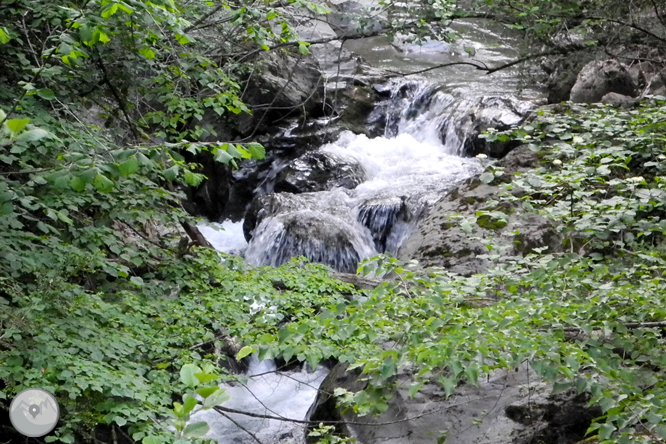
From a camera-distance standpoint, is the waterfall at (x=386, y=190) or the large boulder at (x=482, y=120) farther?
the large boulder at (x=482, y=120)

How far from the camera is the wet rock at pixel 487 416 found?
155 inches

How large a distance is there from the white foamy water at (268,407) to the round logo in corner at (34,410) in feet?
8.66

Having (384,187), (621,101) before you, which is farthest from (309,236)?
(621,101)

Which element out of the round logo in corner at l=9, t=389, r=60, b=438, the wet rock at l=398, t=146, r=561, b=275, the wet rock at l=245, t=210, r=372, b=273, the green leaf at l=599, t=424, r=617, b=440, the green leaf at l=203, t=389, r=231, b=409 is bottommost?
the wet rock at l=245, t=210, r=372, b=273

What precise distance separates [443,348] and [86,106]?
180 inches

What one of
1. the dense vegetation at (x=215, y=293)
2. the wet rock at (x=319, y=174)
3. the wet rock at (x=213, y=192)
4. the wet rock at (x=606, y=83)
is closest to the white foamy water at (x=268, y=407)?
the dense vegetation at (x=215, y=293)

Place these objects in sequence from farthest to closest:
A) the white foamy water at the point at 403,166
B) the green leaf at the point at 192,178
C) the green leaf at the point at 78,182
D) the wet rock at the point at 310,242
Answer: the white foamy water at the point at 403,166 < the wet rock at the point at 310,242 < the green leaf at the point at 192,178 < the green leaf at the point at 78,182

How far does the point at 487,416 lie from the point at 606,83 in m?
8.07

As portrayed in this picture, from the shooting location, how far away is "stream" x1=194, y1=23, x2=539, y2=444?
650 centimetres

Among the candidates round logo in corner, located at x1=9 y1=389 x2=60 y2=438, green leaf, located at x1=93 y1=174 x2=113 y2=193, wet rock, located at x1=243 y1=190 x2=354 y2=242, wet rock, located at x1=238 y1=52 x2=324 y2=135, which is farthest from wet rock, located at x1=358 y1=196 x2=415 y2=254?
green leaf, located at x1=93 y1=174 x2=113 y2=193

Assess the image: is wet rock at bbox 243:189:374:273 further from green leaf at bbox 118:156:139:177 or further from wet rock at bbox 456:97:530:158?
Result: green leaf at bbox 118:156:139:177

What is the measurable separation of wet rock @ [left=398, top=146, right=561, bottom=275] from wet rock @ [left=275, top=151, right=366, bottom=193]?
462 centimetres

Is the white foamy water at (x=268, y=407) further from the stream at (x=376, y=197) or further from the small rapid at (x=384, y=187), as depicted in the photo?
the small rapid at (x=384, y=187)

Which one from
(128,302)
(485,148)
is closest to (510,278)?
(128,302)
